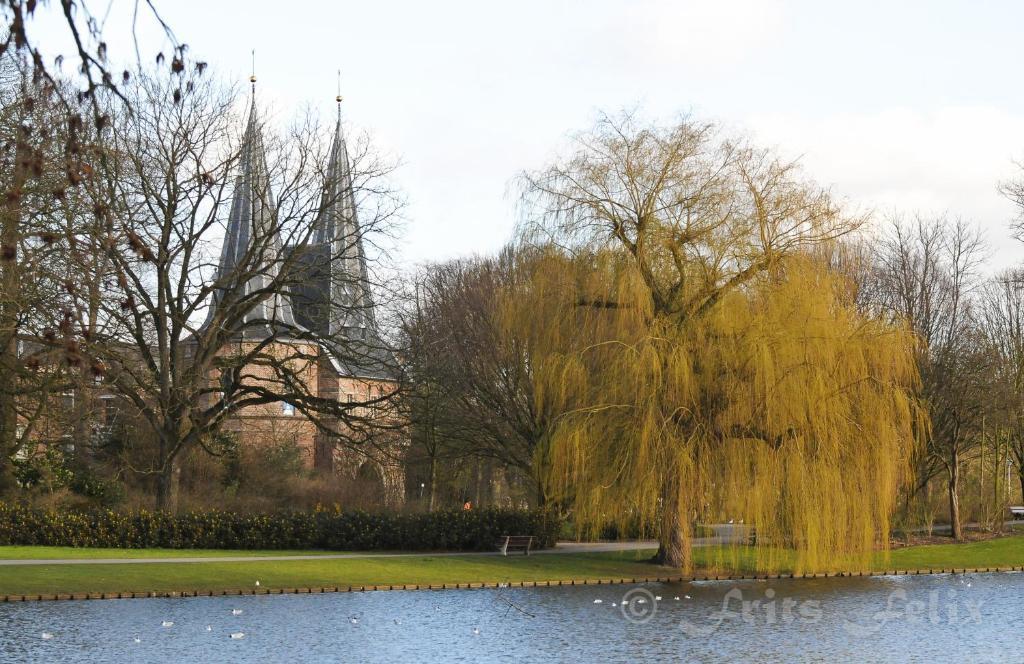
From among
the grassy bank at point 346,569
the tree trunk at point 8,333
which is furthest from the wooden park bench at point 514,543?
the tree trunk at point 8,333

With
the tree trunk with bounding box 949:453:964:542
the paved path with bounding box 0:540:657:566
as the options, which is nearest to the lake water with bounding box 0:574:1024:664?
the paved path with bounding box 0:540:657:566

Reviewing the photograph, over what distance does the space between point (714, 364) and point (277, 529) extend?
36.3 feet

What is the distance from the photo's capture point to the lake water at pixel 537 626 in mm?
13617

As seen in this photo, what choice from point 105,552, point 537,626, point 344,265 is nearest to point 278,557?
point 105,552

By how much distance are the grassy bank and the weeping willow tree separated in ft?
5.52

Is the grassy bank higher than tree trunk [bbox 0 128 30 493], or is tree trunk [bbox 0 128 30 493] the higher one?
tree trunk [bbox 0 128 30 493]

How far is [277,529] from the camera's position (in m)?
26.5

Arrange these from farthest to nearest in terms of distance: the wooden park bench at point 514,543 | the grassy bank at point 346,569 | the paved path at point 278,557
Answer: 1. the wooden park bench at point 514,543
2. the paved path at point 278,557
3. the grassy bank at point 346,569

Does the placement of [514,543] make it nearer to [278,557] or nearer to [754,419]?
[278,557]

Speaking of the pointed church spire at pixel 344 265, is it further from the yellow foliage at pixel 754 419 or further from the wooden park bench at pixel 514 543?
the yellow foliage at pixel 754 419

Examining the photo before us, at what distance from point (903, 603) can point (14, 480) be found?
20.6m

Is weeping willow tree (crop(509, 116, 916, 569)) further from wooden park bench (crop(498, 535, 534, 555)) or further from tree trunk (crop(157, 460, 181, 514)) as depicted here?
tree trunk (crop(157, 460, 181, 514))

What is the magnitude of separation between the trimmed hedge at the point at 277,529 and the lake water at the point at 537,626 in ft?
22.8

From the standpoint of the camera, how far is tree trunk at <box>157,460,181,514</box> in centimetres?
2822
